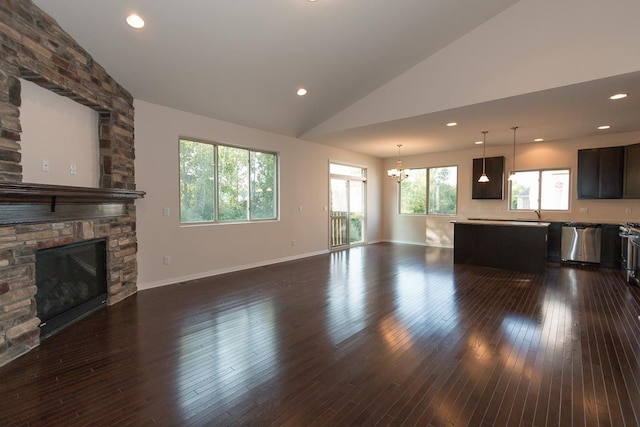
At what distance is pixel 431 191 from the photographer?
918 cm

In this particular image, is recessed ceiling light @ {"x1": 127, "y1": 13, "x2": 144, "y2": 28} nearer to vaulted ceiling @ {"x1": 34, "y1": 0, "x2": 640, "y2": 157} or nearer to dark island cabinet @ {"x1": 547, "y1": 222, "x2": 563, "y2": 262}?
vaulted ceiling @ {"x1": 34, "y1": 0, "x2": 640, "y2": 157}

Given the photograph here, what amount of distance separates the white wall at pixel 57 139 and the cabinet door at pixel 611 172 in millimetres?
9228

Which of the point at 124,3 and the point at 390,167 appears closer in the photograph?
the point at 124,3

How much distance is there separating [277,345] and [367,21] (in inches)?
155

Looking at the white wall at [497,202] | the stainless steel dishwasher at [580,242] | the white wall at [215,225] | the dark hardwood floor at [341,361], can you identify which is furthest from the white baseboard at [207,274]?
the stainless steel dishwasher at [580,242]

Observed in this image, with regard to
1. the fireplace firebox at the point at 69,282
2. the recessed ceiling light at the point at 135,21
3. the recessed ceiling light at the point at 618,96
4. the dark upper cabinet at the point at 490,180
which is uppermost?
the recessed ceiling light at the point at 135,21

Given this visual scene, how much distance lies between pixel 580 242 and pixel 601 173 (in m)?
1.54

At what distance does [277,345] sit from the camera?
2832 millimetres

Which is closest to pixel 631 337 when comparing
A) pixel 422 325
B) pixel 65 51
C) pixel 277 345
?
pixel 422 325

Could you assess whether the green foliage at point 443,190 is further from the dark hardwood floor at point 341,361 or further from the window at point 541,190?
the dark hardwood floor at point 341,361

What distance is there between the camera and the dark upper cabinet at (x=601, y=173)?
247 inches

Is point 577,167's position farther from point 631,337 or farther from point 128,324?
point 128,324

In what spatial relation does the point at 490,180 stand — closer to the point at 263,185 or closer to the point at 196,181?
the point at 263,185

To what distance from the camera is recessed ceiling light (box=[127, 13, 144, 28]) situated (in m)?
3.18
